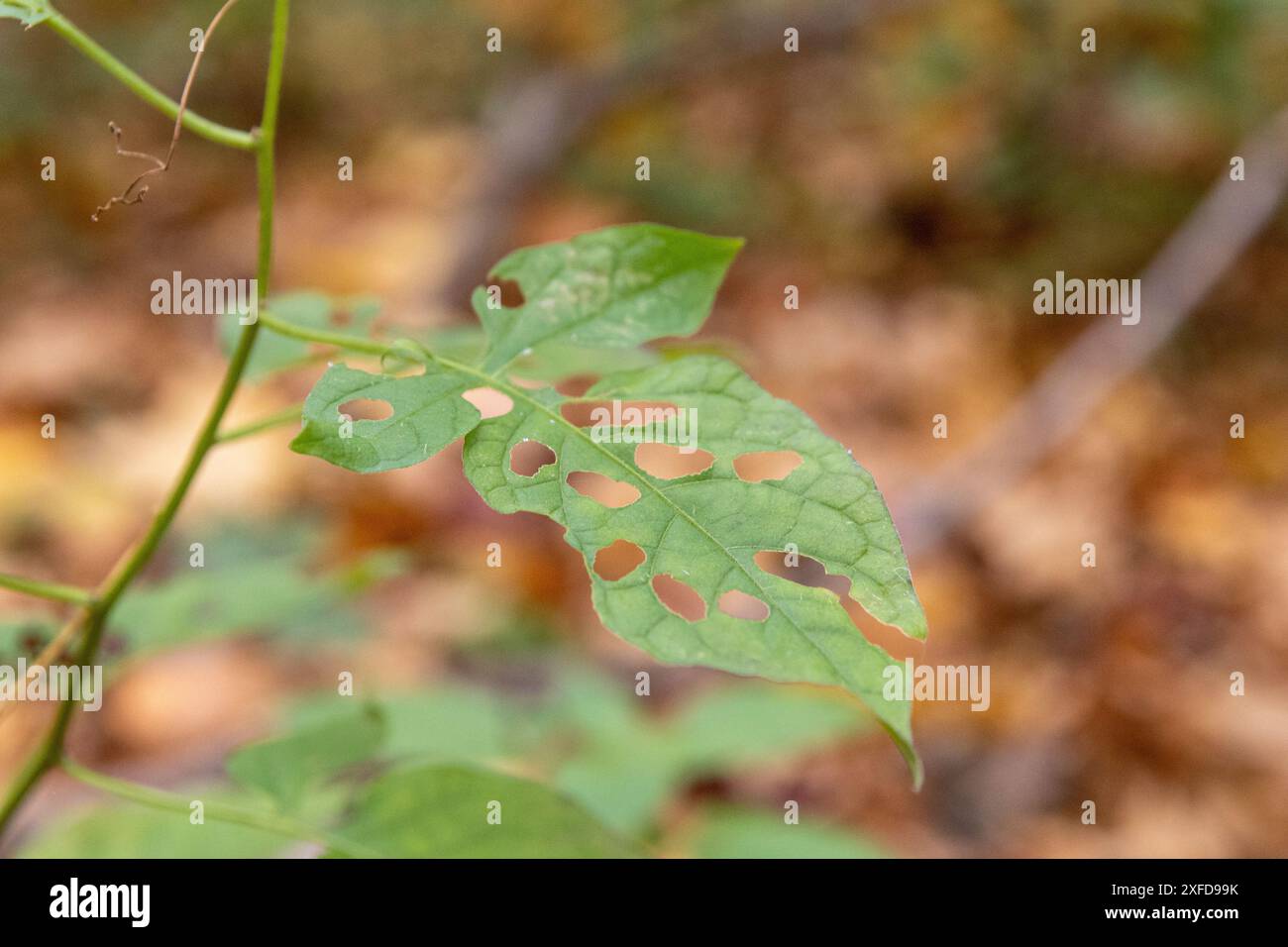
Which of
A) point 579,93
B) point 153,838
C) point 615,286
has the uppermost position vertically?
point 579,93

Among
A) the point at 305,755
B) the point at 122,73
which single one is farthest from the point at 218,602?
the point at 122,73

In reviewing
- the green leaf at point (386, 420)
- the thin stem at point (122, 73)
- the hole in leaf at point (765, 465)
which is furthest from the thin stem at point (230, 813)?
the hole in leaf at point (765, 465)

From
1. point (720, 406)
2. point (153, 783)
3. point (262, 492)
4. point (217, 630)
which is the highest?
point (262, 492)

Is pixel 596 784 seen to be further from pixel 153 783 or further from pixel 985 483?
pixel 985 483

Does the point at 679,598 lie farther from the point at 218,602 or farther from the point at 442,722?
the point at 218,602

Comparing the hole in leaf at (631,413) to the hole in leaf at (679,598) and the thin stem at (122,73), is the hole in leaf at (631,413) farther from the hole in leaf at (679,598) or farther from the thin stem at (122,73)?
the hole in leaf at (679,598)
